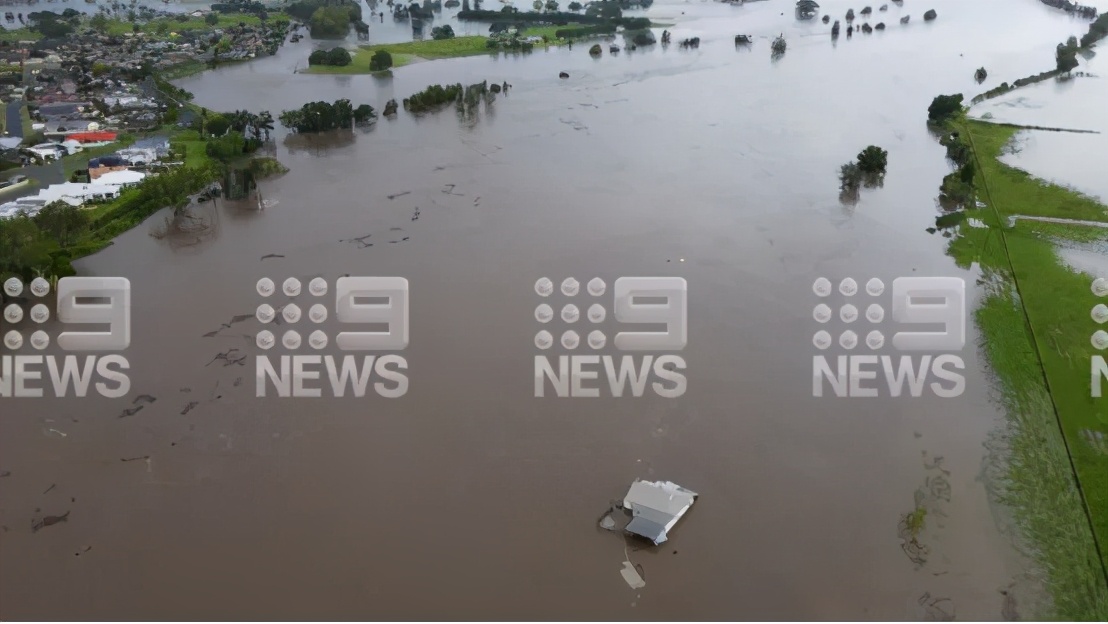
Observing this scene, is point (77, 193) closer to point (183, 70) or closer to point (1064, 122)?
point (183, 70)

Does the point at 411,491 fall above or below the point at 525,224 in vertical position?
below

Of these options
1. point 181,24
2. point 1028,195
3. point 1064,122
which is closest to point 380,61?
point 181,24

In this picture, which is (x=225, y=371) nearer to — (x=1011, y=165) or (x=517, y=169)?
(x=517, y=169)

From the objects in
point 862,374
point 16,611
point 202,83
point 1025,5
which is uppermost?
point 1025,5

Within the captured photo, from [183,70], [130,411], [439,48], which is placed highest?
[439,48]

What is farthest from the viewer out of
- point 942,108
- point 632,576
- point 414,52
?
point 414,52

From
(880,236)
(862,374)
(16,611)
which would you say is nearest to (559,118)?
(880,236)

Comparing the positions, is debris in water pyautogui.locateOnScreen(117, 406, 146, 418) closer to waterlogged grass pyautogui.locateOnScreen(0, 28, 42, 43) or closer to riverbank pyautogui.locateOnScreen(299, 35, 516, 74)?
riverbank pyautogui.locateOnScreen(299, 35, 516, 74)

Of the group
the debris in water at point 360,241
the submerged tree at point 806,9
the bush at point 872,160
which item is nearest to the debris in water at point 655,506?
the debris in water at point 360,241
